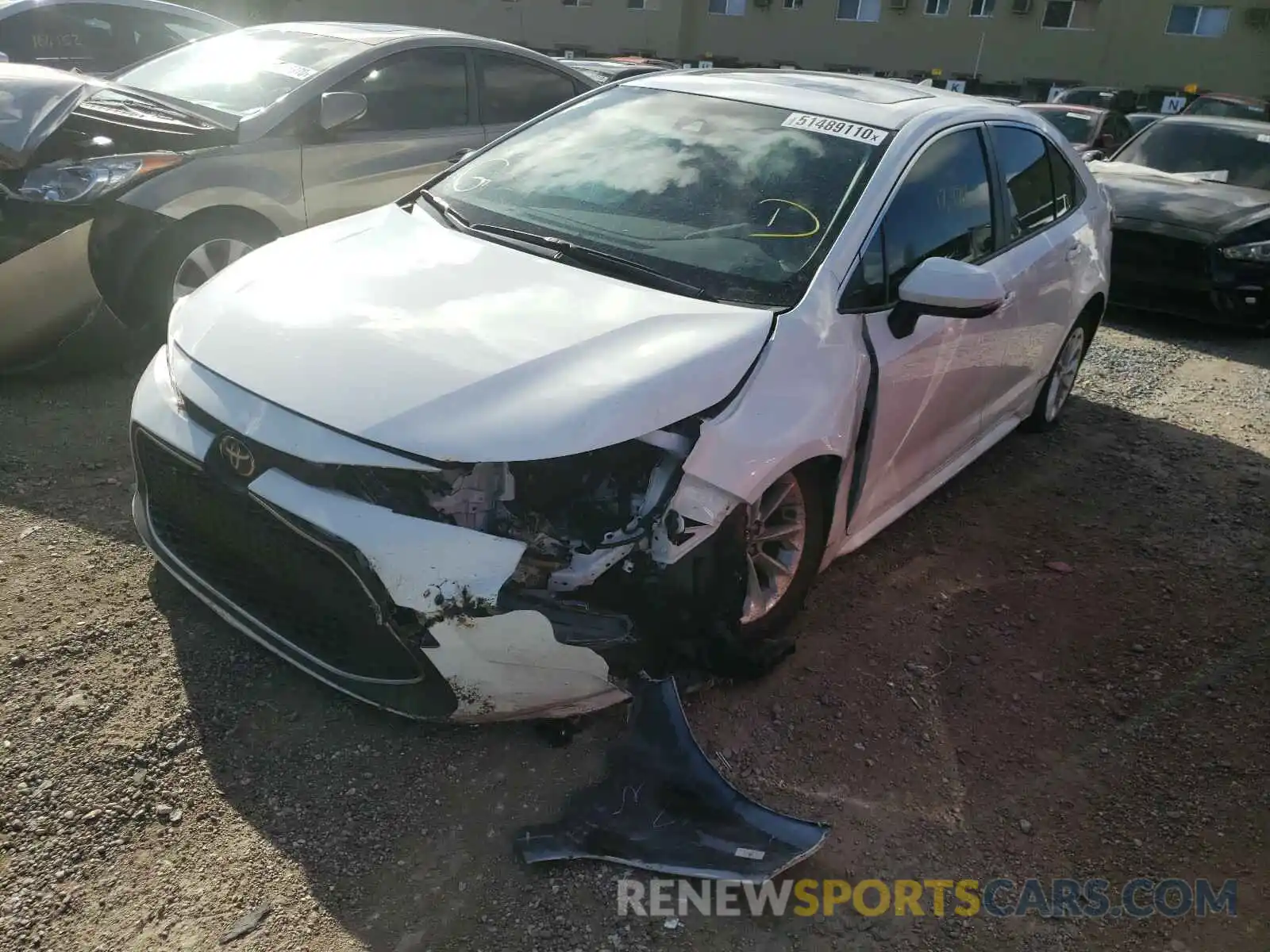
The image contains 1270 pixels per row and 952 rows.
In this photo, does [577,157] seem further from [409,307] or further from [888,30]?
[888,30]

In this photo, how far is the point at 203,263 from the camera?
461 centimetres

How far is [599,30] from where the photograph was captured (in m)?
33.4

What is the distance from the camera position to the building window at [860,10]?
3070cm

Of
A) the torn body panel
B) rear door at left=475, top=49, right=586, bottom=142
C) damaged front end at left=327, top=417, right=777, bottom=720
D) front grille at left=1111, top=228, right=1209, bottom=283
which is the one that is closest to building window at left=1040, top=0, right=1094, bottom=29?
front grille at left=1111, top=228, right=1209, bottom=283

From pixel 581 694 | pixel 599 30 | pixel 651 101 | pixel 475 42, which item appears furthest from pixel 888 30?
pixel 581 694

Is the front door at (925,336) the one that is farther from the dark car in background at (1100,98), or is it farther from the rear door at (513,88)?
the dark car in background at (1100,98)

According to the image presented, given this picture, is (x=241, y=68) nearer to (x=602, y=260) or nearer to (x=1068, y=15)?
(x=602, y=260)

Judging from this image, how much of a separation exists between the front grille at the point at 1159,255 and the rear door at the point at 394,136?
4.88 m

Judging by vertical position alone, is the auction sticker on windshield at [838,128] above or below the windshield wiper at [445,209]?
above

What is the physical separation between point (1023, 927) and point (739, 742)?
829 mm

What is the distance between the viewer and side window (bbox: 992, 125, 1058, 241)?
3.89m

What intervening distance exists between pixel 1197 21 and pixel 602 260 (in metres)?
31.5

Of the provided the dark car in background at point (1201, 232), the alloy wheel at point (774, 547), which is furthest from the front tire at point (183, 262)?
the dark car in background at point (1201, 232)

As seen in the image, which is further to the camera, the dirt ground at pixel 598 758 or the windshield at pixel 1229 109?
the windshield at pixel 1229 109
